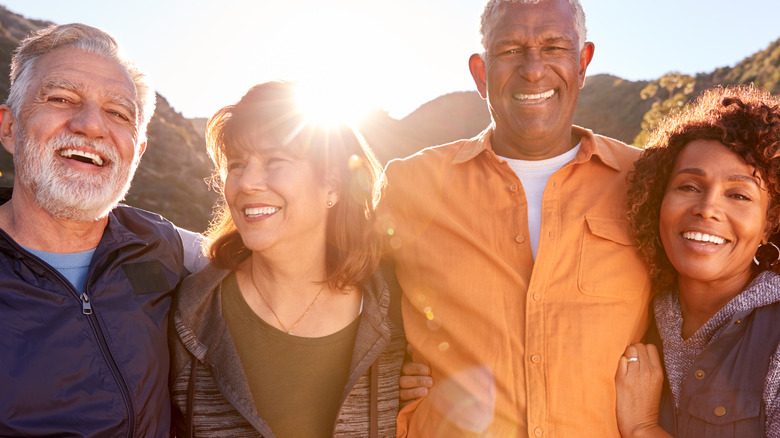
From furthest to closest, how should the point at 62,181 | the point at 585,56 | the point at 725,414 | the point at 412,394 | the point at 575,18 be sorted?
the point at 585,56 < the point at 575,18 < the point at 412,394 < the point at 62,181 < the point at 725,414

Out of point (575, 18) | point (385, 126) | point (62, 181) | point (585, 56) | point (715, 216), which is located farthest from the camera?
point (385, 126)

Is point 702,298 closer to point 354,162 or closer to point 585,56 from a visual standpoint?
point 585,56

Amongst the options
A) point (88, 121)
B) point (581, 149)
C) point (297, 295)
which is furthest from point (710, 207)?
point (88, 121)

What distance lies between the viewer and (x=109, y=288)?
2520 millimetres

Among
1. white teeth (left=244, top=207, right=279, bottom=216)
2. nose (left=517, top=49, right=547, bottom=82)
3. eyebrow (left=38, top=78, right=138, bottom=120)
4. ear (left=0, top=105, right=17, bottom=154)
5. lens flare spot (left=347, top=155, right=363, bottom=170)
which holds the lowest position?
white teeth (left=244, top=207, right=279, bottom=216)

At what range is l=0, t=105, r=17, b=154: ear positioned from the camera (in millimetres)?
2773

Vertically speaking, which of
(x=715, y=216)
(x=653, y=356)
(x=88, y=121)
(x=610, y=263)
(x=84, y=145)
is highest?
(x=88, y=121)

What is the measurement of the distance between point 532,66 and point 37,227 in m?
2.63

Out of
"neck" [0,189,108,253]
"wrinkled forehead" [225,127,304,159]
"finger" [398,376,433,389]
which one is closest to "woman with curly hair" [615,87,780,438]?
"finger" [398,376,433,389]

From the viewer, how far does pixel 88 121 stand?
8.79 feet

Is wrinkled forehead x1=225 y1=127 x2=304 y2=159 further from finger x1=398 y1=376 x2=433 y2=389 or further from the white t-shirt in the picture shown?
finger x1=398 y1=376 x2=433 y2=389

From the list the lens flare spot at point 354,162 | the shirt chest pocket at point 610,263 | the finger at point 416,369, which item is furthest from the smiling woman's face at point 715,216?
the lens flare spot at point 354,162

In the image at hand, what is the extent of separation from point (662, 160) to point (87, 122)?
9.37 ft

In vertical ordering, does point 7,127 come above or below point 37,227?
above
